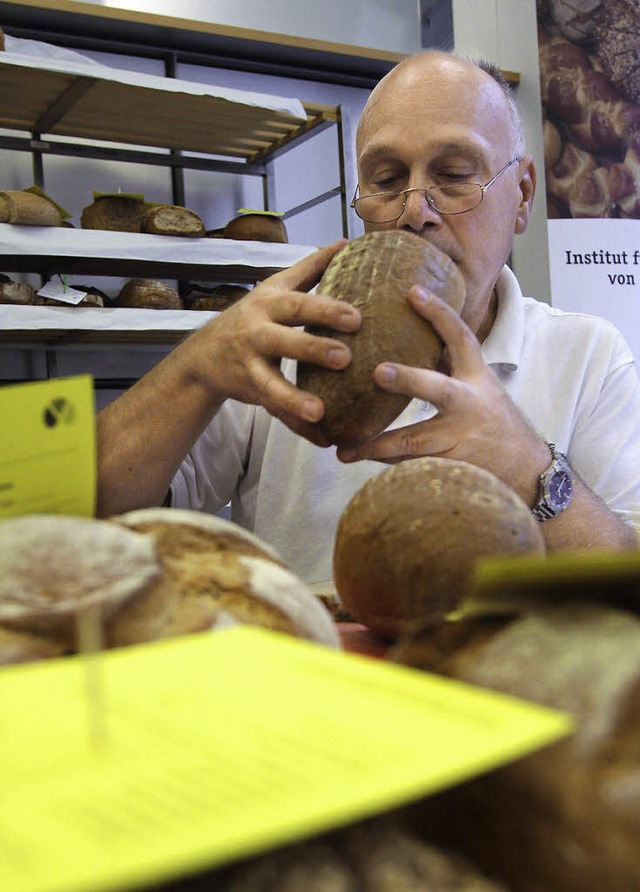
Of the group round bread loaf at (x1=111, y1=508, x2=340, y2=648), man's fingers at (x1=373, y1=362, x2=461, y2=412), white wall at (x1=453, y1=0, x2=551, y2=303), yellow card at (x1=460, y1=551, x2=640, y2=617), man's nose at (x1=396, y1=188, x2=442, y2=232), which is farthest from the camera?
white wall at (x1=453, y1=0, x2=551, y2=303)

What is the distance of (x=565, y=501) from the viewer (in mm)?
1261

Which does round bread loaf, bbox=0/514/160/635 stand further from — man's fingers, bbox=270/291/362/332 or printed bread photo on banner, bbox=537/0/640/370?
printed bread photo on banner, bbox=537/0/640/370

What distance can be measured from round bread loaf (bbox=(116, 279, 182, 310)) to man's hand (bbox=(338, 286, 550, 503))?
8.21 ft

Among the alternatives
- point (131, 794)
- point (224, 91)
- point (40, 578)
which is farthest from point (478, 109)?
point (224, 91)

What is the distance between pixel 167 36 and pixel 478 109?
8.23 ft

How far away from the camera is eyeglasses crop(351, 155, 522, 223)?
5.52 ft

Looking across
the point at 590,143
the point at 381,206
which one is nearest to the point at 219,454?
the point at 381,206

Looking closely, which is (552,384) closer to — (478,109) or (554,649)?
(478,109)

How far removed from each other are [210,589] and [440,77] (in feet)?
4.94

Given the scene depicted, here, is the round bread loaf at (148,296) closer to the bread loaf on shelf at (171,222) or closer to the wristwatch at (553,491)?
the bread loaf on shelf at (171,222)

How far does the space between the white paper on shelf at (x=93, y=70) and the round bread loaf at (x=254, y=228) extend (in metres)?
0.43

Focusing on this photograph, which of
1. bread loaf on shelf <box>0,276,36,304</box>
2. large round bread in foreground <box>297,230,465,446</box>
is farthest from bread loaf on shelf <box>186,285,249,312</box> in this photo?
large round bread in foreground <box>297,230,465,446</box>

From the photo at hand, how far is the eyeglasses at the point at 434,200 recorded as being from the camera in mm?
1683

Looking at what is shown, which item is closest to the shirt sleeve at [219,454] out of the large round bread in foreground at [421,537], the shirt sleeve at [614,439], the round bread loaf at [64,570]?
the shirt sleeve at [614,439]
